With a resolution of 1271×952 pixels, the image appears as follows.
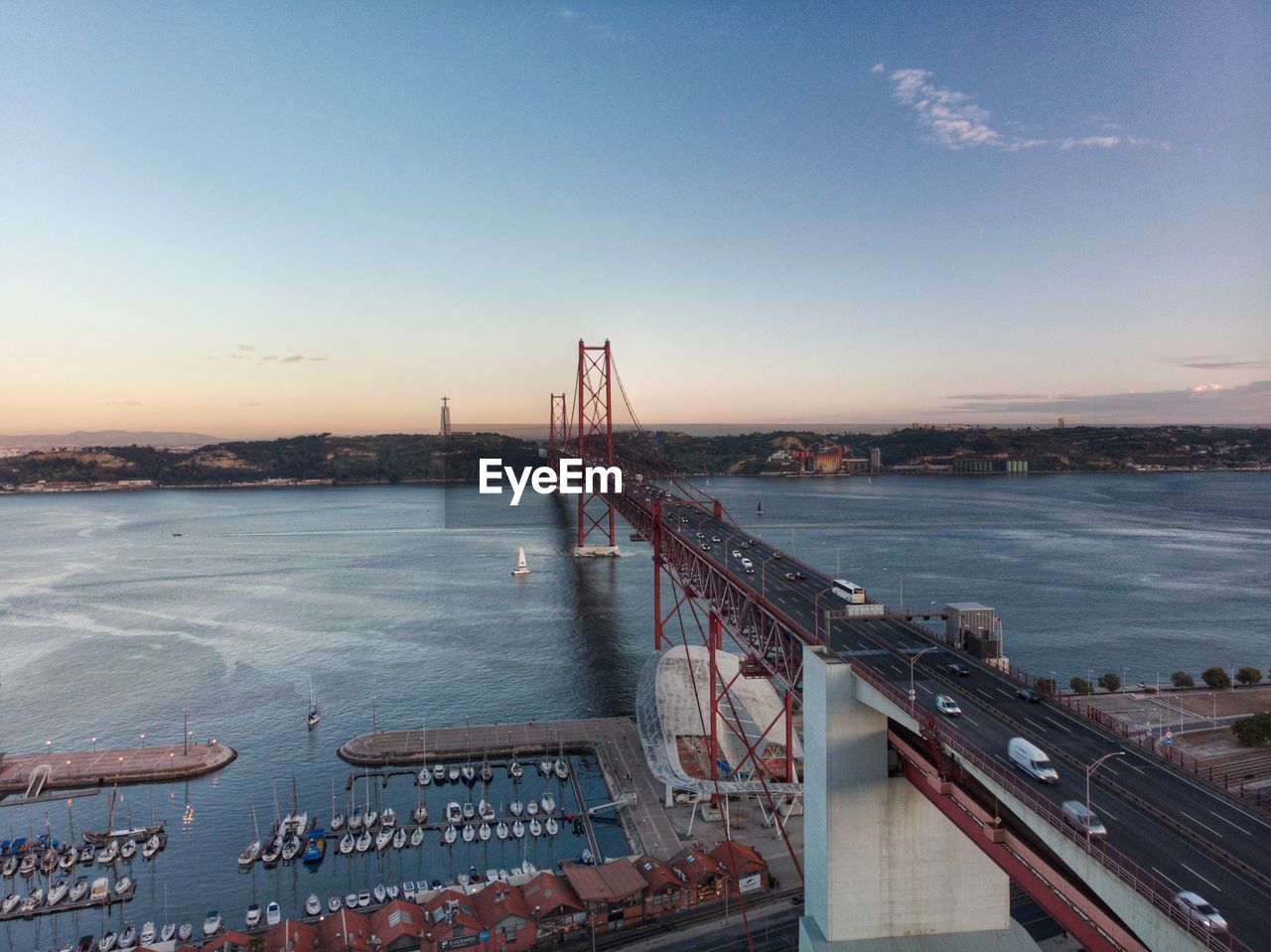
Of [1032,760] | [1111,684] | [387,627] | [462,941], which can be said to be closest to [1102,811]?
[1032,760]

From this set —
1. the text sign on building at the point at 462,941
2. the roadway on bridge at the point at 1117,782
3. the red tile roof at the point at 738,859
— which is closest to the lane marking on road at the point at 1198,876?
the roadway on bridge at the point at 1117,782

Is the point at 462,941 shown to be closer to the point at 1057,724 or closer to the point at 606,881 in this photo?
the point at 606,881

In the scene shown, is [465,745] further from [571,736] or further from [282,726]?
[282,726]

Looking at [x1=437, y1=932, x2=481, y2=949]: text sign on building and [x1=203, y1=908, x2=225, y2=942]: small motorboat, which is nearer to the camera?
[x1=437, y1=932, x2=481, y2=949]: text sign on building

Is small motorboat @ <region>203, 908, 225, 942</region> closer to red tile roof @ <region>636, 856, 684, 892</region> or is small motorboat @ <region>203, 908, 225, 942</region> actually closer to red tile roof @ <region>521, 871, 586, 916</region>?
red tile roof @ <region>521, 871, 586, 916</region>

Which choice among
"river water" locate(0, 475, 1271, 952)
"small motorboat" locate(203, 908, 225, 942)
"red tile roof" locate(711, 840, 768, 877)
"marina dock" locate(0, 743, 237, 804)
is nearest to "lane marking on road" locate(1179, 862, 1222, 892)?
"red tile roof" locate(711, 840, 768, 877)
